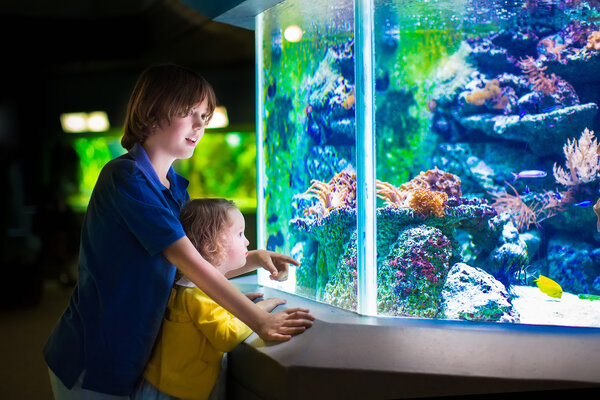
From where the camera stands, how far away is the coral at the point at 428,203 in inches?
77.0

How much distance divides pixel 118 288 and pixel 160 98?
0.62 m

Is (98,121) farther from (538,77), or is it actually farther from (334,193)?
(538,77)

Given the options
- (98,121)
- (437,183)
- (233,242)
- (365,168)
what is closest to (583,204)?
(437,183)

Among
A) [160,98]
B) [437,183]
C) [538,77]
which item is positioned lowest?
[437,183]

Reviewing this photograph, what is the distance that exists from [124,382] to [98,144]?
581 centimetres

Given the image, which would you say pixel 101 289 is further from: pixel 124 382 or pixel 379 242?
→ pixel 379 242

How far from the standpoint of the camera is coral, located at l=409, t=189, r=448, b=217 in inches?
77.0

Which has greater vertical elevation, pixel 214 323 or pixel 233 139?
pixel 233 139

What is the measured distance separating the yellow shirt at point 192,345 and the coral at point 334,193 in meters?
0.69

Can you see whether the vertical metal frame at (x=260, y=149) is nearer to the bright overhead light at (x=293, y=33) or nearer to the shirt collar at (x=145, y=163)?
the bright overhead light at (x=293, y=33)

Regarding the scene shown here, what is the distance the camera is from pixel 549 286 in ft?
6.24

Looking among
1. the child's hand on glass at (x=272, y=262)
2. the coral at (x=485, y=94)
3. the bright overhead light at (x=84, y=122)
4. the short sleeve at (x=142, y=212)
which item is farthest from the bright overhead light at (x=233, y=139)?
the short sleeve at (x=142, y=212)

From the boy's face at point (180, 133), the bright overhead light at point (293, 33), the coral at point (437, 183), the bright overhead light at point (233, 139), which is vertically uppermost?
the bright overhead light at point (233, 139)

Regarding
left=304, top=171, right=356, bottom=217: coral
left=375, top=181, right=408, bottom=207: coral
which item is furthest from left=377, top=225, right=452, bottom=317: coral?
left=304, top=171, right=356, bottom=217: coral
